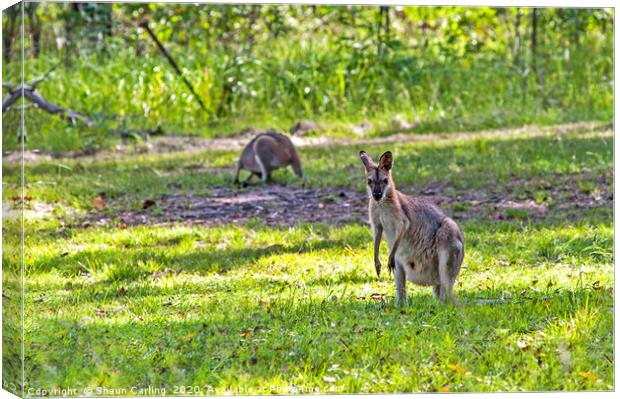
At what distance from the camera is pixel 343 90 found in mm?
13898

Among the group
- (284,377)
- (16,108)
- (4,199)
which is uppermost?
(16,108)

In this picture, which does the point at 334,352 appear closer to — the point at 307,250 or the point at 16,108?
the point at 16,108

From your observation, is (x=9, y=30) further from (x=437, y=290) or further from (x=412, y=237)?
(x=437, y=290)

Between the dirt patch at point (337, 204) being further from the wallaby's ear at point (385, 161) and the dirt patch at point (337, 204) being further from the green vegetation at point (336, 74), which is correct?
the wallaby's ear at point (385, 161)

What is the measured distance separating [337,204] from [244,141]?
349cm

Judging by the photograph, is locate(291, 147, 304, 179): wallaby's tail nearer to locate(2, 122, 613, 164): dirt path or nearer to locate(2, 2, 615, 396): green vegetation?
locate(2, 2, 615, 396): green vegetation

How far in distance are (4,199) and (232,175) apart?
6.63 m

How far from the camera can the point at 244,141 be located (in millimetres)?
13406

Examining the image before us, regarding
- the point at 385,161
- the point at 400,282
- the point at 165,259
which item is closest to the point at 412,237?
the point at 400,282

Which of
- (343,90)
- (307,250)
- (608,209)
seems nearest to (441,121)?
(343,90)

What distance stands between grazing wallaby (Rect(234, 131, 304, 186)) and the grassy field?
0.81 ft

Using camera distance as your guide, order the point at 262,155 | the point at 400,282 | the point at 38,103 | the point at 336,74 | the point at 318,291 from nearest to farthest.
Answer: the point at 400,282, the point at 318,291, the point at 38,103, the point at 262,155, the point at 336,74

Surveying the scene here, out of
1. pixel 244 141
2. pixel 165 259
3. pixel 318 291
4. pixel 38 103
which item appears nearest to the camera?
pixel 318 291

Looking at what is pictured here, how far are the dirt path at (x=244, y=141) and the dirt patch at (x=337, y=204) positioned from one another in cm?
184
